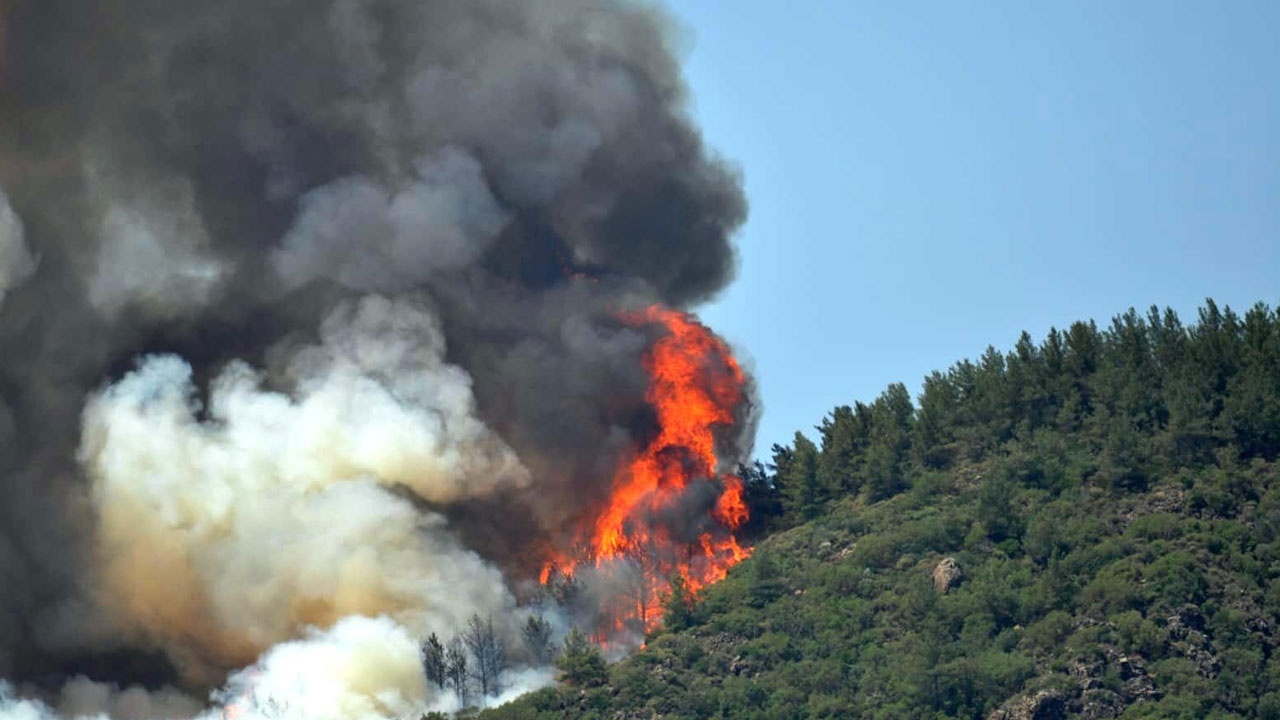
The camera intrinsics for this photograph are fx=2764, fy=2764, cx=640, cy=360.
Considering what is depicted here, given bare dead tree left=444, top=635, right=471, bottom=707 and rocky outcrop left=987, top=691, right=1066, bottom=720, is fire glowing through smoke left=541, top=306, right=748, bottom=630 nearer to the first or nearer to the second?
bare dead tree left=444, top=635, right=471, bottom=707

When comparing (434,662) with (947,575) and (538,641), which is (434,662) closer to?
(538,641)

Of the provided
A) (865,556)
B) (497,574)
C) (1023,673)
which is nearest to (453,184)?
(497,574)

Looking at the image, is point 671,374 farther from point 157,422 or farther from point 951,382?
point 157,422

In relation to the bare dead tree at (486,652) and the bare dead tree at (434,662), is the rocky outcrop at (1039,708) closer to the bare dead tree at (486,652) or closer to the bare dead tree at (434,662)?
the bare dead tree at (486,652)

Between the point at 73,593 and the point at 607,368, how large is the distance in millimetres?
37657

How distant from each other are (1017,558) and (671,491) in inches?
1030

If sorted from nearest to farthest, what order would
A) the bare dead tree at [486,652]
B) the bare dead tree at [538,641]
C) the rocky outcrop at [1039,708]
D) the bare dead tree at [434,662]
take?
the rocky outcrop at [1039,708], the bare dead tree at [434,662], the bare dead tree at [486,652], the bare dead tree at [538,641]

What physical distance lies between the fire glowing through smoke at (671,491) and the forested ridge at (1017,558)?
2.99 metres

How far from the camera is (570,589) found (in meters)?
170

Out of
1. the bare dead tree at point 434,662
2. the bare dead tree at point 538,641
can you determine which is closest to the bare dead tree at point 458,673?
the bare dead tree at point 434,662

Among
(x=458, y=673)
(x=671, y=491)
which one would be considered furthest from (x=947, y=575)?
(x=458, y=673)

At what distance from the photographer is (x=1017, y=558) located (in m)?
160

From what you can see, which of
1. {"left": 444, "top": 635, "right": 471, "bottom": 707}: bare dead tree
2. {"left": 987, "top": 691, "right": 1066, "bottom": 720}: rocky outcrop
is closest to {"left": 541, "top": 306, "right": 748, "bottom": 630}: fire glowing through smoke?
{"left": 444, "top": 635, "right": 471, "bottom": 707}: bare dead tree

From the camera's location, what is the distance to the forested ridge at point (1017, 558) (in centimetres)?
14750
